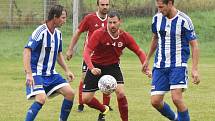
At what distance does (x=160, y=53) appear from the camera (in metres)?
8.91

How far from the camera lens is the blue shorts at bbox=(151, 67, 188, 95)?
→ 8.68 metres

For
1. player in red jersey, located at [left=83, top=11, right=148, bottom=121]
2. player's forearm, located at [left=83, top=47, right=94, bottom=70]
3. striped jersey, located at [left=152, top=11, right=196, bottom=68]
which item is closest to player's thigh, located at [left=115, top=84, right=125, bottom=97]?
player in red jersey, located at [left=83, top=11, right=148, bottom=121]

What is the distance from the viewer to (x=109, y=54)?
9.87m

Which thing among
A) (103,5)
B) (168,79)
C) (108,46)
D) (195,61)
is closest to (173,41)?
(195,61)

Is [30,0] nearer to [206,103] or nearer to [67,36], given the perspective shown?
[67,36]

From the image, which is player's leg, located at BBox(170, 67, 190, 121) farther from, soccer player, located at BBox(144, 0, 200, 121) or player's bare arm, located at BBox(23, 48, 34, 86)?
player's bare arm, located at BBox(23, 48, 34, 86)

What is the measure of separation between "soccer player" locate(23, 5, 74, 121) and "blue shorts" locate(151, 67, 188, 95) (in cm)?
129

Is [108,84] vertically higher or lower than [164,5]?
lower

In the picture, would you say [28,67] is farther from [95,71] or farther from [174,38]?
[174,38]

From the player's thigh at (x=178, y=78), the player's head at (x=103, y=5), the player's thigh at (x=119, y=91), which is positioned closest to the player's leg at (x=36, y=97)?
the player's thigh at (x=119, y=91)

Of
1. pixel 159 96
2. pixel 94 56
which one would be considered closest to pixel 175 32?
pixel 159 96

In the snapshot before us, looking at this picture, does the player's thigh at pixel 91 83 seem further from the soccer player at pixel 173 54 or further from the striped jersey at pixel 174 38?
the striped jersey at pixel 174 38

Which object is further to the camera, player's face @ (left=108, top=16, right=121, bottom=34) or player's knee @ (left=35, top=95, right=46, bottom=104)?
player's face @ (left=108, top=16, right=121, bottom=34)

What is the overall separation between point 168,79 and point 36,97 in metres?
1.83
